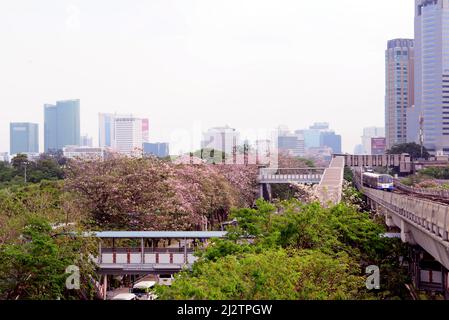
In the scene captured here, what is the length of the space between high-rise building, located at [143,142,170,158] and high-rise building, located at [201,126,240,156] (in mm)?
3296

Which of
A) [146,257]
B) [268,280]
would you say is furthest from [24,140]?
[268,280]

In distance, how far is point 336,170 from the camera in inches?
1160

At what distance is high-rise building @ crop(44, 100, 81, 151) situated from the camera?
435 inches

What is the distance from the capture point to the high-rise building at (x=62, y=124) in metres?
11.1

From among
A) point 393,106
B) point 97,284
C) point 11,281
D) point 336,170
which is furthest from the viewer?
point 393,106

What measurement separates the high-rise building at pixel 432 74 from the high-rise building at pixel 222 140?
2350 cm

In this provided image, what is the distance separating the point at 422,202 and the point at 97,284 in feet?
17.6

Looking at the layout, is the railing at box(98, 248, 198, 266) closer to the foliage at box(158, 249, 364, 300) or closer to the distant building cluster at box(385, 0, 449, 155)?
the foliage at box(158, 249, 364, 300)

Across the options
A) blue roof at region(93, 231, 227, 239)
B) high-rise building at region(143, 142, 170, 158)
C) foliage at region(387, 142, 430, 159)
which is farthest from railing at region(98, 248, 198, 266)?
foliage at region(387, 142, 430, 159)

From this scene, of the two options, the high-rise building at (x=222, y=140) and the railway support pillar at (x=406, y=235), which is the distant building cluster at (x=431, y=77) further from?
the railway support pillar at (x=406, y=235)

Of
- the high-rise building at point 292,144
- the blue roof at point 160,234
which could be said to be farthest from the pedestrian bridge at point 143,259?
the high-rise building at point 292,144
